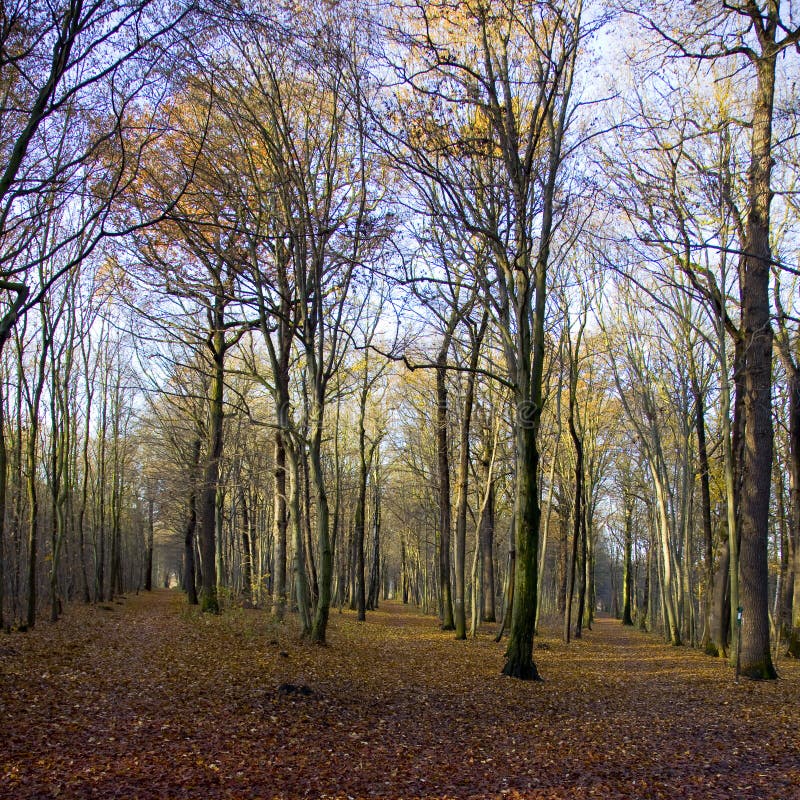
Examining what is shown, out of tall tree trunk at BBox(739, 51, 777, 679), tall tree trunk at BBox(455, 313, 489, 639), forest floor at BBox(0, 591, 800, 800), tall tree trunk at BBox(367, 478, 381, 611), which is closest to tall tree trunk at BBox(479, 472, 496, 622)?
tall tree trunk at BBox(455, 313, 489, 639)

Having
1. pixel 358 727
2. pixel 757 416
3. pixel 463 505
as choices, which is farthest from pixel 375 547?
pixel 358 727

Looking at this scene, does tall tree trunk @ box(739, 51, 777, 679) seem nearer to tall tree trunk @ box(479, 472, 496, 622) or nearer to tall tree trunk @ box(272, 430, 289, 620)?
tall tree trunk @ box(272, 430, 289, 620)

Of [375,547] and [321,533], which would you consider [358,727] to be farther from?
[375,547]

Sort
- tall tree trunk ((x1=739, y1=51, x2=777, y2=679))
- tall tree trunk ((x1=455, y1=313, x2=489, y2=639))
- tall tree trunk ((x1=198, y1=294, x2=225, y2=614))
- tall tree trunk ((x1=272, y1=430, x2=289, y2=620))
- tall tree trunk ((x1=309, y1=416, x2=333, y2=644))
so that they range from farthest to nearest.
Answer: tall tree trunk ((x1=198, y1=294, x2=225, y2=614)) → tall tree trunk ((x1=455, y1=313, x2=489, y2=639)) → tall tree trunk ((x1=272, y1=430, x2=289, y2=620)) → tall tree trunk ((x1=309, y1=416, x2=333, y2=644)) → tall tree trunk ((x1=739, y1=51, x2=777, y2=679))

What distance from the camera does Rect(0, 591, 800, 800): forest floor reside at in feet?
14.8

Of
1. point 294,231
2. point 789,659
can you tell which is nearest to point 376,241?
point 294,231

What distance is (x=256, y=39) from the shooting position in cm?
974

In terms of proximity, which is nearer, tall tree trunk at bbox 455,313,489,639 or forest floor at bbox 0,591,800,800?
forest floor at bbox 0,591,800,800

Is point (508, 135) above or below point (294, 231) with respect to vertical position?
above

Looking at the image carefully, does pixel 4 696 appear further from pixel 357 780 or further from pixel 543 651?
pixel 543 651

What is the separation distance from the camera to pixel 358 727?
606cm

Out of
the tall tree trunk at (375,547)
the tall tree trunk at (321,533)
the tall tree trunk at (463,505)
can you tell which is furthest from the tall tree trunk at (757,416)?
the tall tree trunk at (375,547)

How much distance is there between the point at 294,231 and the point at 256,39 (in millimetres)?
3036

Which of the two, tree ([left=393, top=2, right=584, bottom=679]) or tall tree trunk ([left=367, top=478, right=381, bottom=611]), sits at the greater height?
tree ([left=393, top=2, right=584, bottom=679])
